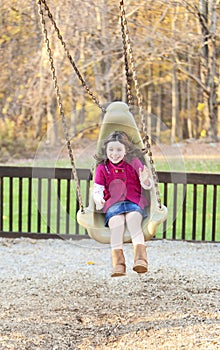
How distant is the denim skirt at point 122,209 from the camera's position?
304 cm

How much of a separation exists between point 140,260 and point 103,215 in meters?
0.41

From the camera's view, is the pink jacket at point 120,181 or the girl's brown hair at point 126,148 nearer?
the pink jacket at point 120,181

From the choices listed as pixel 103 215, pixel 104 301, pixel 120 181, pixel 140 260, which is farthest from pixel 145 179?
pixel 104 301

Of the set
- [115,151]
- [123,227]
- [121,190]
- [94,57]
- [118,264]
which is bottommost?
[118,264]

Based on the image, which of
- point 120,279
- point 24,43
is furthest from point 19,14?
point 120,279

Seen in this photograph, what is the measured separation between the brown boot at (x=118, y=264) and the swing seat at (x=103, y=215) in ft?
0.26

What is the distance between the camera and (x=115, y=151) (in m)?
3.21

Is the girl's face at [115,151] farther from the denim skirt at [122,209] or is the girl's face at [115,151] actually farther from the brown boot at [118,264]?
the brown boot at [118,264]

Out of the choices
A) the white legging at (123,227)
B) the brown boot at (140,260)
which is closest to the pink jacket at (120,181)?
the white legging at (123,227)

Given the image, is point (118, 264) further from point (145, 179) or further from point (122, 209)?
point (145, 179)

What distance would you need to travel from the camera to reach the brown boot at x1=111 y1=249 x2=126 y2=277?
291cm

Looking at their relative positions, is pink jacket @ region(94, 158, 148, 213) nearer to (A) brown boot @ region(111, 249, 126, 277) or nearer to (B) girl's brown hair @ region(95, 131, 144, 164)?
(B) girl's brown hair @ region(95, 131, 144, 164)

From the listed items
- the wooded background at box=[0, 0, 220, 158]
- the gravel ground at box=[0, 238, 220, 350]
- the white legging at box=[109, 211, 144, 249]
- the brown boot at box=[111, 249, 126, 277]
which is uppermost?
the wooded background at box=[0, 0, 220, 158]

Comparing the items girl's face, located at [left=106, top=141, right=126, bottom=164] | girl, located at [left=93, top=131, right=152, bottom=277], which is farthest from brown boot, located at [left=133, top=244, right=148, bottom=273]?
girl's face, located at [left=106, top=141, right=126, bottom=164]
